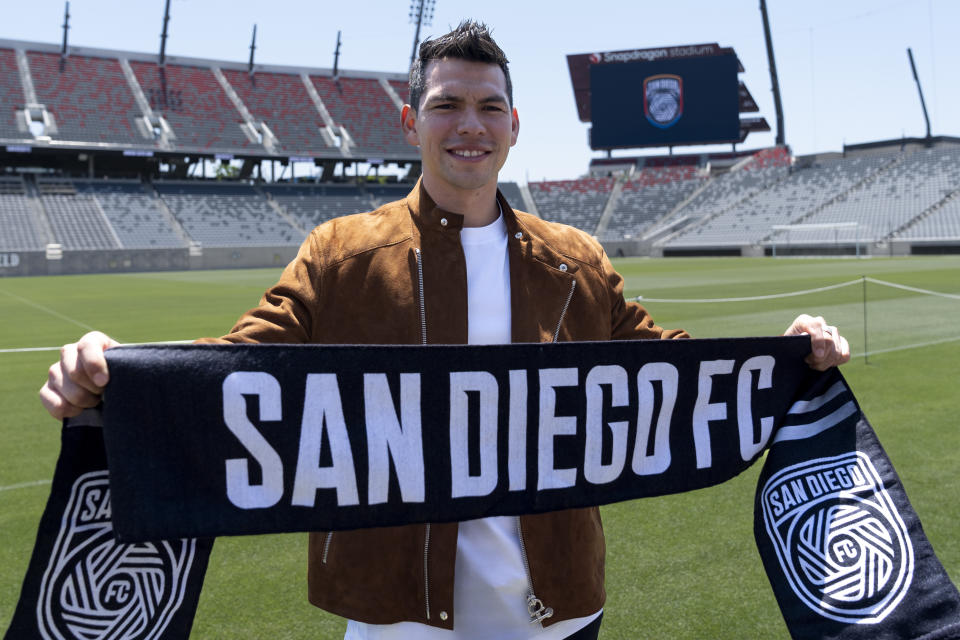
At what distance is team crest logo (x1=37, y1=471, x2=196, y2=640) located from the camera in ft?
6.00

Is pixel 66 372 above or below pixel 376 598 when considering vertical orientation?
above

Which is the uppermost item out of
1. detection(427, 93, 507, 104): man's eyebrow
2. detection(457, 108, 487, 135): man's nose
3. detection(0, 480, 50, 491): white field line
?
detection(427, 93, 507, 104): man's eyebrow

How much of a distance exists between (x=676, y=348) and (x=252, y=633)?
2.25 metres

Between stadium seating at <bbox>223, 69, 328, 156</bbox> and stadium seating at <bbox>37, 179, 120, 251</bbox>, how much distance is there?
47.4 feet

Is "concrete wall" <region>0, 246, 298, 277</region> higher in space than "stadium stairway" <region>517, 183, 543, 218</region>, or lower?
lower

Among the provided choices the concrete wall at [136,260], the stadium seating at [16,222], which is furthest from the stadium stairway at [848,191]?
the stadium seating at [16,222]

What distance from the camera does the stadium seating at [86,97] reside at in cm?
5000

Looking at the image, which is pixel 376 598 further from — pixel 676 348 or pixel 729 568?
pixel 729 568

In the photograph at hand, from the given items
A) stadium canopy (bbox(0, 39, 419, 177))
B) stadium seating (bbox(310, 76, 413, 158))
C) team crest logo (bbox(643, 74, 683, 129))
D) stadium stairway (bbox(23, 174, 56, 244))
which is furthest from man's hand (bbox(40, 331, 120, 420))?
team crest logo (bbox(643, 74, 683, 129))

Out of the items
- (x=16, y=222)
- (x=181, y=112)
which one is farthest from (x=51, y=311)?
(x=181, y=112)

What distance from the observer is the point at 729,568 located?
3.91m

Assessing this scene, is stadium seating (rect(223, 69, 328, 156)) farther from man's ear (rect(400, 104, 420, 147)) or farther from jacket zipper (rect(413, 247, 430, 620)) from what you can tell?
jacket zipper (rect(413, 247, 430, 620))

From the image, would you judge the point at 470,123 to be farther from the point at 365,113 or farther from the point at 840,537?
the point at 365,113

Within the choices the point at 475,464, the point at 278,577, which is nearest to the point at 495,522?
the point at 475,464
